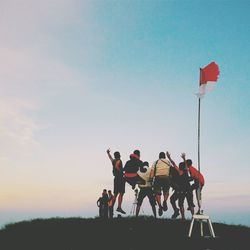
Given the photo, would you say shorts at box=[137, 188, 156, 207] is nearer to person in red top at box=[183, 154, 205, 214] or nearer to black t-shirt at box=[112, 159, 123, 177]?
black t-shirt at box=[112, 159, 123, 177]

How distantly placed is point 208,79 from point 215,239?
6.11m

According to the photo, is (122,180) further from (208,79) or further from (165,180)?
(208,79)

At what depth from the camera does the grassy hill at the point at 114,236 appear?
495 inches

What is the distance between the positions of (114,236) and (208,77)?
23.3ft

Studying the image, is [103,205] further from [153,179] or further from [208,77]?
[208,77]

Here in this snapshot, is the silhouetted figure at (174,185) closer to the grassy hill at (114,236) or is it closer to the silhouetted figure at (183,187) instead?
the silhouetted figure at (183,187)

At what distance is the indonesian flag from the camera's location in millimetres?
15688

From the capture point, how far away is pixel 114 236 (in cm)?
1401

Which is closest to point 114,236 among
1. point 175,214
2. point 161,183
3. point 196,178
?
point 161,183

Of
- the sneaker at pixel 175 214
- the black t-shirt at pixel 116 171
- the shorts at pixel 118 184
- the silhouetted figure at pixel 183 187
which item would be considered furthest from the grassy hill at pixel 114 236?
the black t-shirt at pixel 116 171

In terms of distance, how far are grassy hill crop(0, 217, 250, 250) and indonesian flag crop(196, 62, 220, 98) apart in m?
5.58

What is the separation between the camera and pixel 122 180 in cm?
1786

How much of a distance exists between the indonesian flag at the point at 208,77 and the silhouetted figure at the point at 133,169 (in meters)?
4.09

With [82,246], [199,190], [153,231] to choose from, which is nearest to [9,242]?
[82,246]
